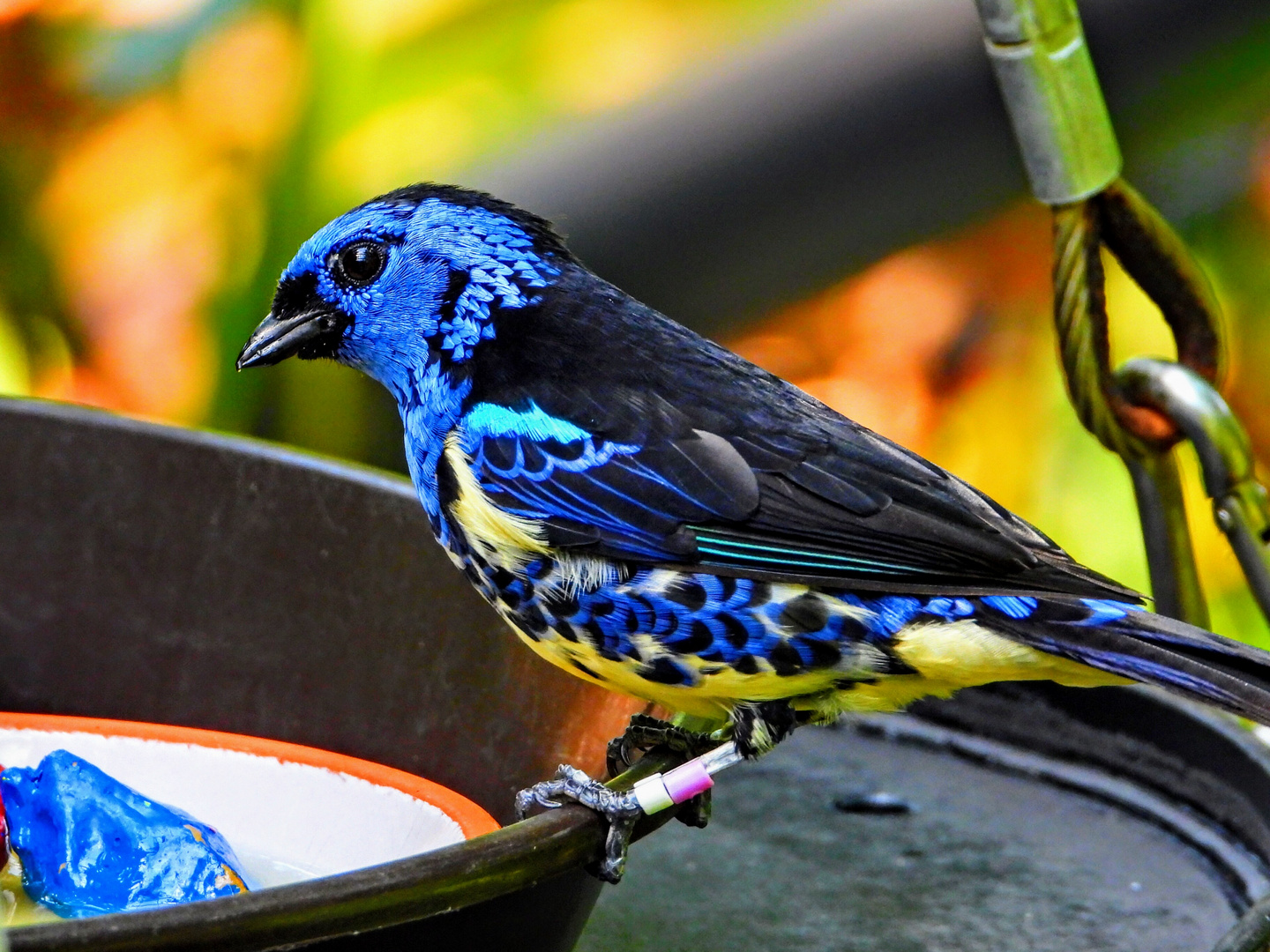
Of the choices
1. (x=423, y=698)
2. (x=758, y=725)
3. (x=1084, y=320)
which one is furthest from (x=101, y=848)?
(x=1084, y=320)

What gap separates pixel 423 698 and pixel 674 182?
1.00 m

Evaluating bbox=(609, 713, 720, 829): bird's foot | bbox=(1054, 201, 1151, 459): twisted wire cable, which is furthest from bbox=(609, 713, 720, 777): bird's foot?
bbox=(1054, 201, 1151, 459): twisted wire cable

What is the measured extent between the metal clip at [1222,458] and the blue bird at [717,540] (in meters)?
0.19

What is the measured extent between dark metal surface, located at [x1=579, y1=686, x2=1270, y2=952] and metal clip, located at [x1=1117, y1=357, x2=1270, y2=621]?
6.1 inches

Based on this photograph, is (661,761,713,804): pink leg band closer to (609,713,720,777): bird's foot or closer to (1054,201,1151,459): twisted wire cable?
(609,713,720,777): bird's foot

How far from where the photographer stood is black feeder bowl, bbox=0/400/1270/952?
149 cm

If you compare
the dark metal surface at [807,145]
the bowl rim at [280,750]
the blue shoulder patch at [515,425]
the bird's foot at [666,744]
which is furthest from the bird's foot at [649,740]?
the dark metal surface at [807,145]

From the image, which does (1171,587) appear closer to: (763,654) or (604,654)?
(763,654)

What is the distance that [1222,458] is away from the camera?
1.51 meters

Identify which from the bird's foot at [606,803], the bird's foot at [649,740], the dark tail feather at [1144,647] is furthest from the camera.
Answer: the bird's foot at [649,740]

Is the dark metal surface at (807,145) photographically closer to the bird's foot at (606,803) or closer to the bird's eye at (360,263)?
the bird's eye at (360,263)

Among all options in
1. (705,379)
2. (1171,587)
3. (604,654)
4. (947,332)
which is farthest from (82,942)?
(947,332)

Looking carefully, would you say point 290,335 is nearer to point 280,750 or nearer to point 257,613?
point 257,613

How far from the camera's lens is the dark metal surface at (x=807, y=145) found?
223 centimetres
